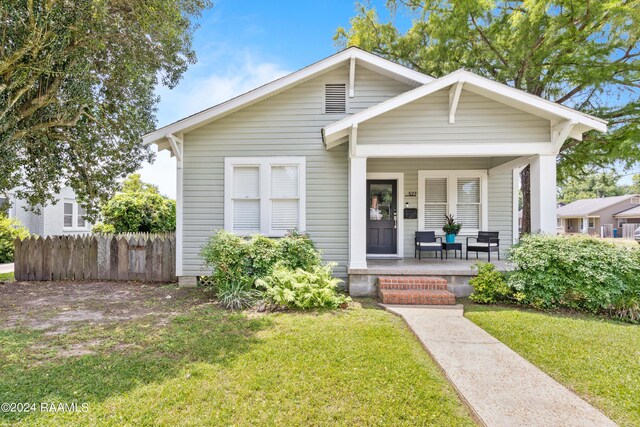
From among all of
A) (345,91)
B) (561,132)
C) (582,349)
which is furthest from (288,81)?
(582,349)

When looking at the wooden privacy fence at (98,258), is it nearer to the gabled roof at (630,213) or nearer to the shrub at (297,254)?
the shrub at (297,254)

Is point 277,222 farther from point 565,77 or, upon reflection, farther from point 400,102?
point 565,77

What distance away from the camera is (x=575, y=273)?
5.24m

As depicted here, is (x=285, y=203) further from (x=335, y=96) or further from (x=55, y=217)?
(x=55, y=217)

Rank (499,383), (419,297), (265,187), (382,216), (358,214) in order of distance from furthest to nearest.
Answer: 1. (382,216)
2. (265,187)
3. (358,214)
4. (419,297)
5. (499,383)

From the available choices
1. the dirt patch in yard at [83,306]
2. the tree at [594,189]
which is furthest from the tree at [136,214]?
the tree at [594,189]

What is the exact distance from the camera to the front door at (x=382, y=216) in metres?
8.48

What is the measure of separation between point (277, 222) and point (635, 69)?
36.3ft

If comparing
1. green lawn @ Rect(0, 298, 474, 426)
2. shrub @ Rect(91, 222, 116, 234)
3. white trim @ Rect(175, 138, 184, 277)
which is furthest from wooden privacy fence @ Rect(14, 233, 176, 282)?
shrub @ Rect(91, 222, 116, 234)

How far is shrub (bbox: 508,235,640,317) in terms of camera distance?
198 inches

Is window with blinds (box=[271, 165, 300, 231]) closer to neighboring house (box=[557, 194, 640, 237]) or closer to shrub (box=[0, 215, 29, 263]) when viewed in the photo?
shrub (box=[0, 215, 29, 263])

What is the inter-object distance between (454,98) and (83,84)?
8.26 meters

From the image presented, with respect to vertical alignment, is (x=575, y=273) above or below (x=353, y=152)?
below

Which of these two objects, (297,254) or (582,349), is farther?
(297,254)
